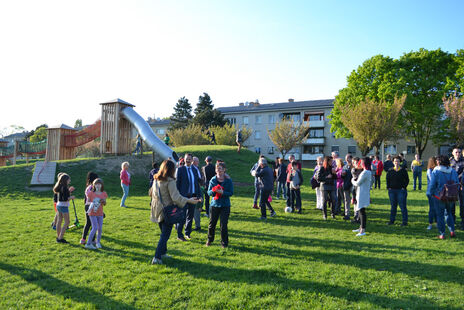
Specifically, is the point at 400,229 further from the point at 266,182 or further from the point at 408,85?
the point at 408,85

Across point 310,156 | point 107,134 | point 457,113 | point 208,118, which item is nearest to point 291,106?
point 310,156

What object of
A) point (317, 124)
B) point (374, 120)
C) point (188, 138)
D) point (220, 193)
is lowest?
point (220, 193)

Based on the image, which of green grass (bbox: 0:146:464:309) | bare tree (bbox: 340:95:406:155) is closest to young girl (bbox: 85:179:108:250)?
green grass (bbox: 0:146:464:309)

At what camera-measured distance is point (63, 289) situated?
191 inches

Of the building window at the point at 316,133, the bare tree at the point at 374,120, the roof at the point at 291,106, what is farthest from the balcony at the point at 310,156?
the bare tree at the point at 374,120

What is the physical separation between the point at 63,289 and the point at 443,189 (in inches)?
339

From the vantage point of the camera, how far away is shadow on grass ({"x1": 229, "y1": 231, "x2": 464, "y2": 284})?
5.41 metres

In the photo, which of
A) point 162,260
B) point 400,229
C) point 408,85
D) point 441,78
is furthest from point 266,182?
point 441,78

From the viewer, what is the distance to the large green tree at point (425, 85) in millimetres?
34062

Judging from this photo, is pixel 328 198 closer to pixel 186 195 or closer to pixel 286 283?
pixel 186 195

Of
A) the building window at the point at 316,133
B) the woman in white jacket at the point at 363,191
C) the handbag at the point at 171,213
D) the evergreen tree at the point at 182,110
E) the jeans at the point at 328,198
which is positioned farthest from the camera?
the evergreen tree at the point at 182,110

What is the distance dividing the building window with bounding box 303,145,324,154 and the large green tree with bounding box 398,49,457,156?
64.8ft

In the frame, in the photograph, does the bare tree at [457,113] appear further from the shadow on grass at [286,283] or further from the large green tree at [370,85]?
the shadow on grass at [286,283]

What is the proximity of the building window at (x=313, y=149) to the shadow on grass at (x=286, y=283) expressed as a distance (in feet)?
172
